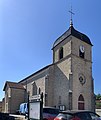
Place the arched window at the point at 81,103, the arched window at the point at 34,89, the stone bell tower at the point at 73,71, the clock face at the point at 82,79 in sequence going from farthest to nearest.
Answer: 1. the arched window at the point at 34,89
2. the clock face at the point at 82,79
3. the arched window at the point at 81,103
4. the stone bell tower at the point at 73,71

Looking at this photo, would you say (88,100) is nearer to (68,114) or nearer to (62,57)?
(62,57)

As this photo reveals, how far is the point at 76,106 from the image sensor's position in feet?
126

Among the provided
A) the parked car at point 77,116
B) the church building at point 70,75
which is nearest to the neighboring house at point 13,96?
the church building at point 70,75

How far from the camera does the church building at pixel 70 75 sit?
38875 millimetres

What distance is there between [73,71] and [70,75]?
4.21 feet

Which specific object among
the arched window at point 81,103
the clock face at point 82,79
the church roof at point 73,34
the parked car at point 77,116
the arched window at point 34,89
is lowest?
the arched window at point 81,103

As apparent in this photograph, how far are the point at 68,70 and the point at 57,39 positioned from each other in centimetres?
780

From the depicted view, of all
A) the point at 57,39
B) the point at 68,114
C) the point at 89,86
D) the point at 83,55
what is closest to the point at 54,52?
the point at 57,39

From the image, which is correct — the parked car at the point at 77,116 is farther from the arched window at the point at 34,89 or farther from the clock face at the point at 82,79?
the arched window at the point at 34,89

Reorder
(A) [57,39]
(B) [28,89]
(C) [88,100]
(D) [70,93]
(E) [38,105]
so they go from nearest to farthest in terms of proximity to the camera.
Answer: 1. (E) [38,105]
2. (D) [70,93]
3. (C) [88,100]
4. (A) [57,39]
5. (B) [28,89]

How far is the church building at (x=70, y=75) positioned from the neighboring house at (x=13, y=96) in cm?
632

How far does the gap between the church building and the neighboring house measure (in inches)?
249

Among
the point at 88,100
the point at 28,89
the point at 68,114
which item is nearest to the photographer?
the point at 68,114

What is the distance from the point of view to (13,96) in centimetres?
4703
